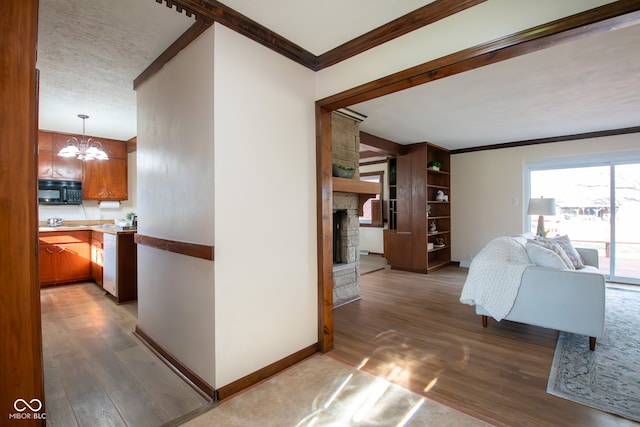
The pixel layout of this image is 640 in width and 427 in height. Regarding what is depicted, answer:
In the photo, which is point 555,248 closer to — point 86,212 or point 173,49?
point 173,49

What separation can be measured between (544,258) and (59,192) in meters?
6.95

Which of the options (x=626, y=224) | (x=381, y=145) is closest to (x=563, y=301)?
(x=381, y=145)

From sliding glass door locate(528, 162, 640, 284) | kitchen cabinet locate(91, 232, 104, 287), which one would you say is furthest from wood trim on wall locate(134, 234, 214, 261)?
sliding glass door locate(528, 162, 640, 284)

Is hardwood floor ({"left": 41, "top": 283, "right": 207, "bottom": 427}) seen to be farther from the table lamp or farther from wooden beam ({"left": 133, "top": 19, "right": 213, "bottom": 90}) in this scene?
the table lamp

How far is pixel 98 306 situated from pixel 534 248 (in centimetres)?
506

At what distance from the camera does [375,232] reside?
792cm

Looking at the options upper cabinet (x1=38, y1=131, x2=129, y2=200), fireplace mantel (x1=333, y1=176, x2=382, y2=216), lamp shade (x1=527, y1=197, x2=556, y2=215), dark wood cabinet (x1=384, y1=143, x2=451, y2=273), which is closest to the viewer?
fireplace mantel (x1=333, y1=176, x2=382, y2=216)

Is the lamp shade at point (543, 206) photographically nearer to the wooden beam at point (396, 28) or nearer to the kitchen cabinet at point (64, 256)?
the wooden beam at point (396, 28)

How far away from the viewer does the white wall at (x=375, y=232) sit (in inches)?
303

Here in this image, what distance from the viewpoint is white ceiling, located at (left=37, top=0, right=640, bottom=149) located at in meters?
2.05

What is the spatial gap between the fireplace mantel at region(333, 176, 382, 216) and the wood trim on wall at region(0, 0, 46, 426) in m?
2.60

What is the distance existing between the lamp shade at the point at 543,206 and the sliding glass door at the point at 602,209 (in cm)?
98

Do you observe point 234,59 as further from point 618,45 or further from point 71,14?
point 618,45

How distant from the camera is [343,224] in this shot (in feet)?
13.7
